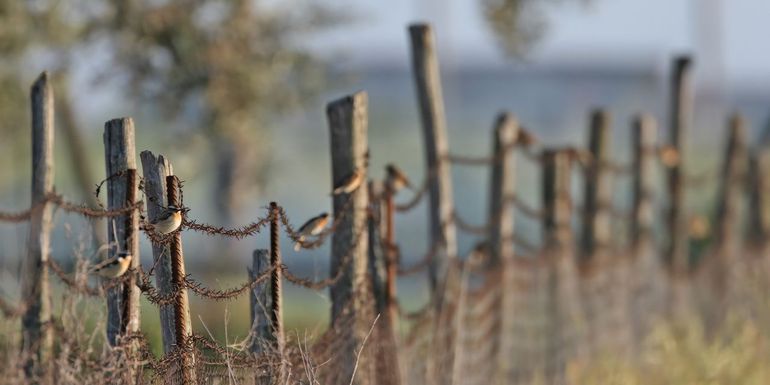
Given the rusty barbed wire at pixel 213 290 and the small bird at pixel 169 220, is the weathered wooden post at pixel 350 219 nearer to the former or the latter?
the rusty barbed wire at pixel 213 290

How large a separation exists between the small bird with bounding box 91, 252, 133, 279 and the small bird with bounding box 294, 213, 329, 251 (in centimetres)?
91

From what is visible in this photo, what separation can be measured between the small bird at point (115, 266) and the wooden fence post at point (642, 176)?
26.2 feet

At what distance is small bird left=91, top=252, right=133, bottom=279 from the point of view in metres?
5.57

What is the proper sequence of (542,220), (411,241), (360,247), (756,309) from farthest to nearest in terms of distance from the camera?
(411,241)
(756,309)
(542,220)
(360,247)

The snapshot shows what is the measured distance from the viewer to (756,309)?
1398 centimetres

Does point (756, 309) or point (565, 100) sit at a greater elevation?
point (565, 100)

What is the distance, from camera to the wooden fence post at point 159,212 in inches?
215

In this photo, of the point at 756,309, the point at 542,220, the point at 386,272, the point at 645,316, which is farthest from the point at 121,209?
the point at 756,309

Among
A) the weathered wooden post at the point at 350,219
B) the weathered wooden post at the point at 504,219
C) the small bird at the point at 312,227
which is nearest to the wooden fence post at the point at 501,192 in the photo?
the weathered wooden post at the point at 504,219

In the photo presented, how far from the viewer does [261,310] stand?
5938mm

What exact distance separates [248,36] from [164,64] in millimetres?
1157

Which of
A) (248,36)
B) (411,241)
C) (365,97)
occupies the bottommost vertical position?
(411,241)

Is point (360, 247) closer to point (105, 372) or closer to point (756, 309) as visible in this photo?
point (105, 372)

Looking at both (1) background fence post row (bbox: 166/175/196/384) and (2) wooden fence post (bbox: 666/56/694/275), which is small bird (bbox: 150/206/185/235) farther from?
(2) wooden fence post (bbox: 666/56/694/275)
